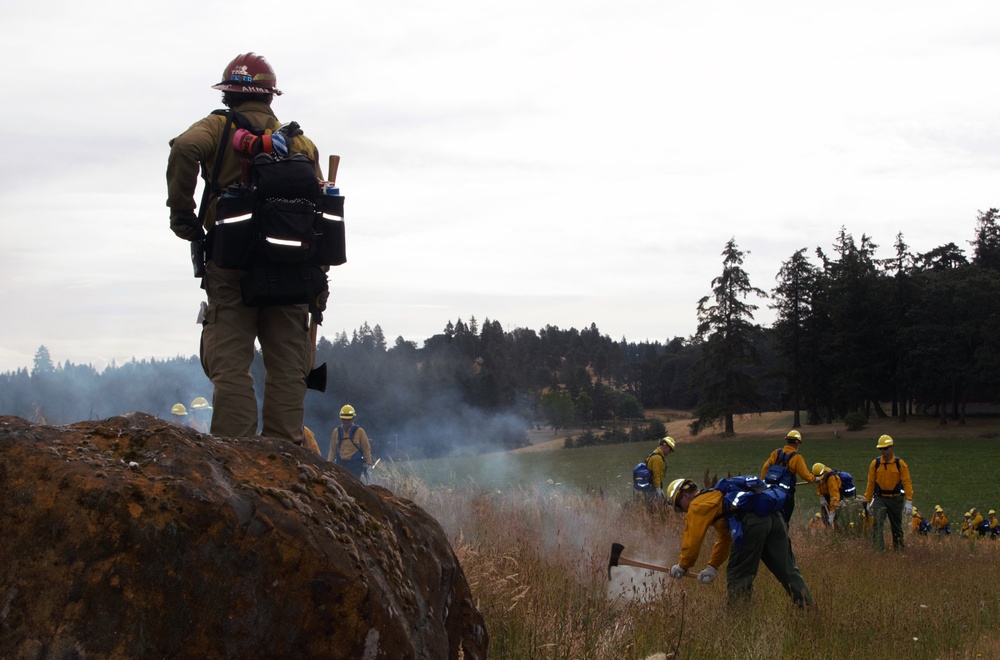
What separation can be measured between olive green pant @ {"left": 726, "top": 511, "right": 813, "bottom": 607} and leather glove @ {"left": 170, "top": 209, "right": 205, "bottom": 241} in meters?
4.78

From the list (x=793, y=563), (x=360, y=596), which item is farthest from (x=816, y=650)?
(x=360, y=596)

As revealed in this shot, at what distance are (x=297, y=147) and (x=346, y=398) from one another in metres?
38.4

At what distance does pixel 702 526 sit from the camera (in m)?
7.45

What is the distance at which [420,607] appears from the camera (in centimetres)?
334

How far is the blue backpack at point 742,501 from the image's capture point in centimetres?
755

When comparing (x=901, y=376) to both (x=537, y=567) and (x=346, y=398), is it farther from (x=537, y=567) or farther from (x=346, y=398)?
(x=537, y=567)

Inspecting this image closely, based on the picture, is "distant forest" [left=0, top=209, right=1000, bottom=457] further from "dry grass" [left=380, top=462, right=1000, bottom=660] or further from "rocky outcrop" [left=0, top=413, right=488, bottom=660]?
"rocky outcrop" [left=0, top=413, right=488, bottom=660]

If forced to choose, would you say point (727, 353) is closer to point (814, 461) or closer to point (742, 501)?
point (814, 461)

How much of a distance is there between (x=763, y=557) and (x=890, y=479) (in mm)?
7457

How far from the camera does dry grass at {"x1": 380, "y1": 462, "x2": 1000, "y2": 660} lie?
5.27 m

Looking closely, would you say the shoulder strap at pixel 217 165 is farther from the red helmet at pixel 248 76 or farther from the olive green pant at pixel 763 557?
the olive green pant at pixel 763 557

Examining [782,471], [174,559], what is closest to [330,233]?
[174,559]

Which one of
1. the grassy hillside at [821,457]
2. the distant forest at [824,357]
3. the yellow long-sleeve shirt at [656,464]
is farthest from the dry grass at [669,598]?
the distant forest at [824,357]

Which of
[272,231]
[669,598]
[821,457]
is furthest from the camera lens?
[821,457]
